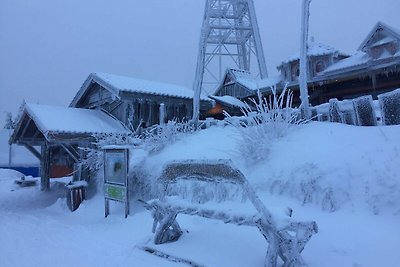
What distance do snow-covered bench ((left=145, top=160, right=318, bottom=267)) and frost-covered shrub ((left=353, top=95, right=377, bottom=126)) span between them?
372cm

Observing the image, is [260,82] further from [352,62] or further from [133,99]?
[133,99]

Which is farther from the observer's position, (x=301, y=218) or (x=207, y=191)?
(x=207, y=191)

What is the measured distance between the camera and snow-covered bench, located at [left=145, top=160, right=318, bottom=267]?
173 inches

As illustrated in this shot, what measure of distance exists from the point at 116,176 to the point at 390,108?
7353 millimetres

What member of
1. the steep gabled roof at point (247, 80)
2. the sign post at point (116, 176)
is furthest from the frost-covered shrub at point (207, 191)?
the steep gabled roof at point (247, 80)

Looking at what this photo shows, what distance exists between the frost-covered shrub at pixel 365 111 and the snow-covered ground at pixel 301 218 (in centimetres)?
69

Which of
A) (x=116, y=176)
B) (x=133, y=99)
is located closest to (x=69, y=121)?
(x=133, y=99)

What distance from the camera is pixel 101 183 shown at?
13.3 m

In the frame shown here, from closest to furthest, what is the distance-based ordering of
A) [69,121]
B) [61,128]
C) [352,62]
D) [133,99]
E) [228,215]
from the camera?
[228,215]
[61,128]
[69,121]
[133,99]
[352,62]

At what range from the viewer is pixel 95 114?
1753 centimetres

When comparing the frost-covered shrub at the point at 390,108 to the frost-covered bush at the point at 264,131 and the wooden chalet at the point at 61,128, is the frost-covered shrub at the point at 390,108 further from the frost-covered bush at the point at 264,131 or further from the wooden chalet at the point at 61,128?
the wooden chalet at the point at 61,128

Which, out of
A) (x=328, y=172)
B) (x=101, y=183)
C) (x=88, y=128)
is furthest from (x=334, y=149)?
(x=88, y=128)

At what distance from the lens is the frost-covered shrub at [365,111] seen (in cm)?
809

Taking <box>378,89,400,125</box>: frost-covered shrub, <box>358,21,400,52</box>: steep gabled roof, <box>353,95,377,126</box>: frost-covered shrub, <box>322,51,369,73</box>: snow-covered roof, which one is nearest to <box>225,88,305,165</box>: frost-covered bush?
<box>353,95,377,126</box>: frost-covered shrub
